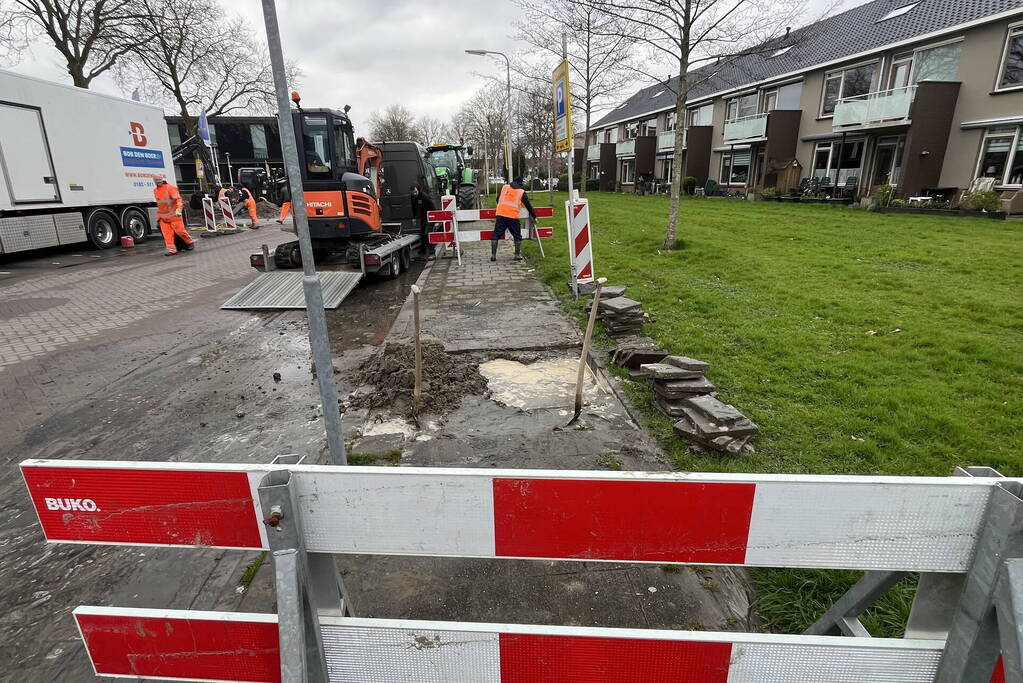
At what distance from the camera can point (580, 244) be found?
7988mm

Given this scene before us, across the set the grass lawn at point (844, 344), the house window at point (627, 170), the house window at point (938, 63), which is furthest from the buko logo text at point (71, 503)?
the house window at point (627, 170)

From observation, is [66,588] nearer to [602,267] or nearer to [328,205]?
[328,205]

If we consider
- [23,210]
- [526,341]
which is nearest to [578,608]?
[526,341]

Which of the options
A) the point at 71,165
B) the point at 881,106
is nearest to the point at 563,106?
the point at 71,165

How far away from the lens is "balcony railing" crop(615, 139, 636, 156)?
128 feet

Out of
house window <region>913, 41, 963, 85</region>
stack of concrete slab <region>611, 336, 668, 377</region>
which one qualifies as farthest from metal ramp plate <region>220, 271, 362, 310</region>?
house window <region>913, 41, 963, 85</region>

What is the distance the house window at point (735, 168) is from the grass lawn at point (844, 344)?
18971 mm

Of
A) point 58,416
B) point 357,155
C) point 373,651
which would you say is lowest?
point 58,416

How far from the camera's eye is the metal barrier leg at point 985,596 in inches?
48.9

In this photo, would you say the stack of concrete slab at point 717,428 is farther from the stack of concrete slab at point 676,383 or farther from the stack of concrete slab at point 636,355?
the stack of concrete slab at point 636,355

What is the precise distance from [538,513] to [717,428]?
2.47 meters

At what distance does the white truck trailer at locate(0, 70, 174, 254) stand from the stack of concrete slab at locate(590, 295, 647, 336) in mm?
14361

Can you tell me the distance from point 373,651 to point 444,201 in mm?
10655

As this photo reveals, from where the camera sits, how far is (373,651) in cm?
152
